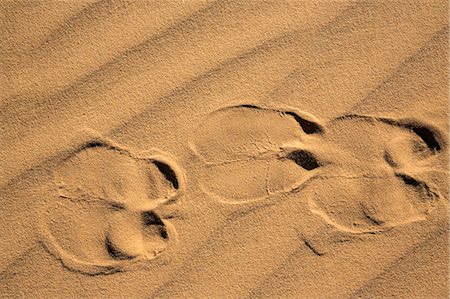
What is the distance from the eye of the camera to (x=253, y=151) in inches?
56.4

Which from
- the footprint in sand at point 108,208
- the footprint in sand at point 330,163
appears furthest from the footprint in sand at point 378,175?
the footprint in sand at point 108,208

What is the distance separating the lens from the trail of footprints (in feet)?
4.62

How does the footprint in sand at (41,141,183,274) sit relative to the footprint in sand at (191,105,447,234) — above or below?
below

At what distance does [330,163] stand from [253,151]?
0.23 metres

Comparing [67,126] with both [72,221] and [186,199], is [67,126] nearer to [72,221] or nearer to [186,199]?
[72,221]

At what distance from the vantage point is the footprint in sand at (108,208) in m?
1.41

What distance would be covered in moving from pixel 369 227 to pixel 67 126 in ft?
3.14

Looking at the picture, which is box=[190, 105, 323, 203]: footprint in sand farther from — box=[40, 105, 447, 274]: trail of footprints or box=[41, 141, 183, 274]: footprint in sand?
box=[41, 141, 183, 274]: footprint in sand

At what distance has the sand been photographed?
1.40 m

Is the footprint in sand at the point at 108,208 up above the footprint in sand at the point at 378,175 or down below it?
below

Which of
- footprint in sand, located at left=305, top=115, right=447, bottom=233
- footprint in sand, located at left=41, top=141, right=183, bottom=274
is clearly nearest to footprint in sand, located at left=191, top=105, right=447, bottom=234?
footprint in sand, located at left=305, top=115, right=447, bottom=233

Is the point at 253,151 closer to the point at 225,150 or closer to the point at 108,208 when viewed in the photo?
the point at 225,150

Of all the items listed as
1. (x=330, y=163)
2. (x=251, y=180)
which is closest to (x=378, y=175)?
(x=330, y=163)

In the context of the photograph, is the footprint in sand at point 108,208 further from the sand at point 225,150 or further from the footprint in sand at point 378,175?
the footprint in sand at point 378,175
